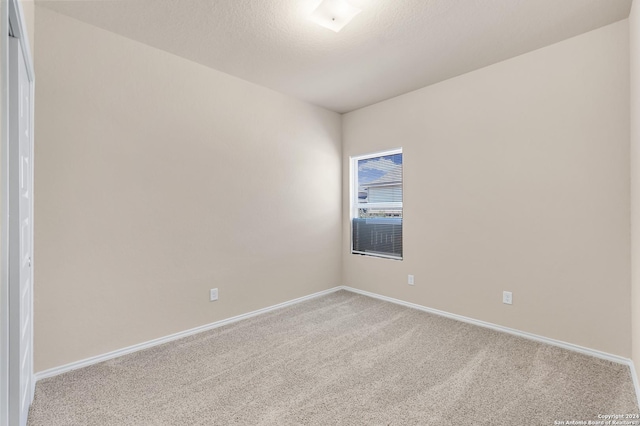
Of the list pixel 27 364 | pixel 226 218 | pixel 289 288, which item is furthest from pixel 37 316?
pixel 289 288

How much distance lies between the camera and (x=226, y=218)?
3.10 metres

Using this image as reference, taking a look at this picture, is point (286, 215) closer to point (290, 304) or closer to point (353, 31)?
point (290, 304)

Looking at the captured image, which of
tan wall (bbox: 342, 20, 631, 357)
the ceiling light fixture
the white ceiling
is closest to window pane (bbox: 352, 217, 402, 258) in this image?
tan wall (bbox: 342, 20, 631, 357)

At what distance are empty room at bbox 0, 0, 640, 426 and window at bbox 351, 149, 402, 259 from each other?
238 millimetres

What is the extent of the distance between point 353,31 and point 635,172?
2127mm

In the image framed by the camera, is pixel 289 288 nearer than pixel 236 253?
No

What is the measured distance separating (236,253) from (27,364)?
1705mm

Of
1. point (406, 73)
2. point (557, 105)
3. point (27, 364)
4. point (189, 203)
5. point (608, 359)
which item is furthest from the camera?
point (406, 73)

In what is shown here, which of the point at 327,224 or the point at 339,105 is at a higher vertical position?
the point at 339,105

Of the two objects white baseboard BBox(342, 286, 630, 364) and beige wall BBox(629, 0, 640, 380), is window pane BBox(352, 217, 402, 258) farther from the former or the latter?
beige wall BBox(629, 0, 640, 380)

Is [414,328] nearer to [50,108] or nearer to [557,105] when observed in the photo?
[557,105]

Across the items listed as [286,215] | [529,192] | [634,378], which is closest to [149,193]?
[286,215]

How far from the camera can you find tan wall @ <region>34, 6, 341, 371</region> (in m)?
2.17

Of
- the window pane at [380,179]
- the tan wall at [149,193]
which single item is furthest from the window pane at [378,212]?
the tan wall at [149,193]
